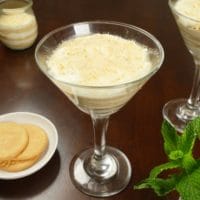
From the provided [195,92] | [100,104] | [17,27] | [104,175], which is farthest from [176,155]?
[17,27]

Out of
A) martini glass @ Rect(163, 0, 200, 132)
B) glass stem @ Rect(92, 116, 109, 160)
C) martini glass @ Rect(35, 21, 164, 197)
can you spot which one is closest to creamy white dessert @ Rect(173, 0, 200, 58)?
martini glass @ Rect(163, 0, 200, 132)

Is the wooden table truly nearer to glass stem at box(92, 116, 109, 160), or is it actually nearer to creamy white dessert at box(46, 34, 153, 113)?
glass stem at box(92, 116, 109, 160)

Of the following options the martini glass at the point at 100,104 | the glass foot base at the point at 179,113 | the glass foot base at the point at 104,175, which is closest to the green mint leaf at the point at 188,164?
the martini glass at the point at 100,104

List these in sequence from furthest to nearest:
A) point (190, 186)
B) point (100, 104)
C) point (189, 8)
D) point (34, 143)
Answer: point (189, 8), point (34, 143), point (100, 104), point (190, 186)

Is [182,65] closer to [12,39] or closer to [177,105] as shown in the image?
[177,105]

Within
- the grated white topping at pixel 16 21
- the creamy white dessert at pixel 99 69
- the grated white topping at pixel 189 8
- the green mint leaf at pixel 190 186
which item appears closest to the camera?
the green mint leaf at pixel 190 186

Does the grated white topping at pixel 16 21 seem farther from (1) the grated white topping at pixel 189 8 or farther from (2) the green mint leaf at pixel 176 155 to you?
(2) the green mint leaf at pixel 176 155

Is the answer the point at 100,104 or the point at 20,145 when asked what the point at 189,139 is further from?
the point at 20,145
